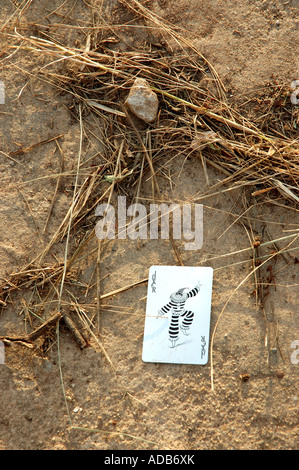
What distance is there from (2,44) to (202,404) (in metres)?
2.22

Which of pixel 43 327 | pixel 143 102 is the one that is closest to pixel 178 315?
pixel 43 327

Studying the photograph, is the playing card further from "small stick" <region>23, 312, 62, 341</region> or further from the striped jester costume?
A: "small stick" <region>23, 312, 62, 341</region>

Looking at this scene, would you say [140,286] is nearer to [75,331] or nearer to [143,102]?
[75,331]

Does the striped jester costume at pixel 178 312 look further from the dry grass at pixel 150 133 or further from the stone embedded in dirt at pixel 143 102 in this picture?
the stone embedded in dirt at pixel 143 102

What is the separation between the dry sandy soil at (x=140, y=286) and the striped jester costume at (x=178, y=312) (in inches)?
4.7

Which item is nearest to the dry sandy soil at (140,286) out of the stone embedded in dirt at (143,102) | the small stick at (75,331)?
the small stick at (75,331)

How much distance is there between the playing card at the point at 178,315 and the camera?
2162mm

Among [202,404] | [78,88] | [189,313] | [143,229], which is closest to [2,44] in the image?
[78,88]

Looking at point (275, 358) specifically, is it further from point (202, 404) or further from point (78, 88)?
point (78, 88)

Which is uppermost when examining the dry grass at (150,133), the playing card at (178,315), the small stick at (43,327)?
the dry grass at (150,133)

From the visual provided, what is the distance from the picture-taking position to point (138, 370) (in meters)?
2.16

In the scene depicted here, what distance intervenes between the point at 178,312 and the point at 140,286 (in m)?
0.22

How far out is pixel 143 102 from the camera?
2418 mm

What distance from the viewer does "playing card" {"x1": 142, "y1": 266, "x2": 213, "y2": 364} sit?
85.1 inches
